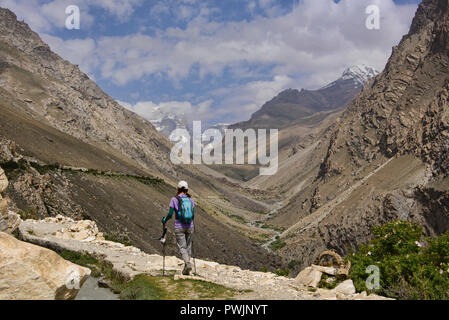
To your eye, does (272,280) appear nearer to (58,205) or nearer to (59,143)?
(58,205)

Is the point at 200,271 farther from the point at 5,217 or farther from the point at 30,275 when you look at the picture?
the point at 5,217

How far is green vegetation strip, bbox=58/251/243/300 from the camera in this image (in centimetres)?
899

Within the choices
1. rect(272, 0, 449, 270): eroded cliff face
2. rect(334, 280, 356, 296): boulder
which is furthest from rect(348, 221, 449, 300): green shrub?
rect(272, 0, 449, 270): eroded cliff face

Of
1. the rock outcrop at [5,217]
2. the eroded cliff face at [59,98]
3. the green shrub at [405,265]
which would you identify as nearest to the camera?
the green shrub at [405,265]

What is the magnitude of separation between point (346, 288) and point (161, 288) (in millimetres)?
4915

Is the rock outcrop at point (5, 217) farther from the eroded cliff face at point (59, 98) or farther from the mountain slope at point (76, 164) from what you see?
the eroded cliff face at point (59, 98)

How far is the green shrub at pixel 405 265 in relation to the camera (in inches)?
388

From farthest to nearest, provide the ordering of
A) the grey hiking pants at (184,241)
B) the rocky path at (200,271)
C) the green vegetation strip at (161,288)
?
the grey hiking pants at (184,241)
the rocky path at (200,271)
the green vegetation strip at (161,288)

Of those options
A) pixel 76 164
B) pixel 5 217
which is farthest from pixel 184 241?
pixel 76 164

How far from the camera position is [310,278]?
12.0 metres

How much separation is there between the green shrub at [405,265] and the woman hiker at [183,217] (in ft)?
15.9

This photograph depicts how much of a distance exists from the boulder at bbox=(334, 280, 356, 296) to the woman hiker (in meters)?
4.16

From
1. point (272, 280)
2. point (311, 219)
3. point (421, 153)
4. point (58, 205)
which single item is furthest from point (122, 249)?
point (311, 219)

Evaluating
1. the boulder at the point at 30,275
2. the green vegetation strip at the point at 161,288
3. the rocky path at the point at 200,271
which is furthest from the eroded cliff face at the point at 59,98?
the boulder at the point at 30,275
